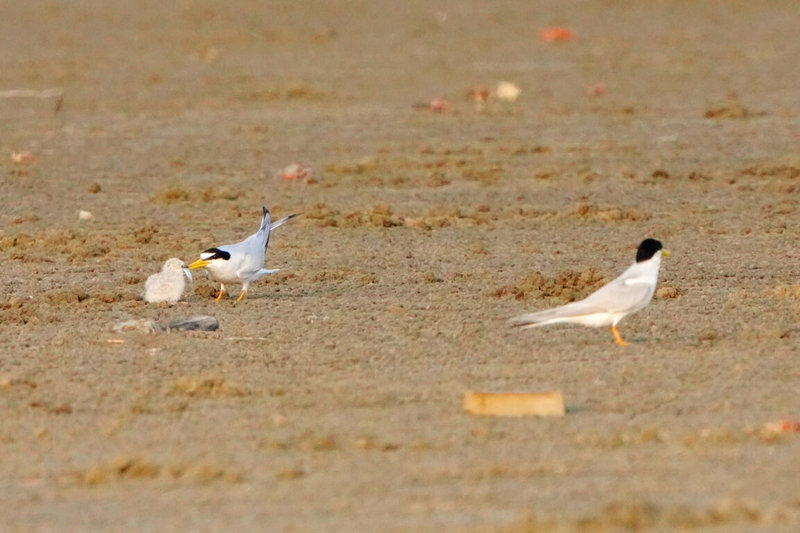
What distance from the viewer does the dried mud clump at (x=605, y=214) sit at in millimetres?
11812

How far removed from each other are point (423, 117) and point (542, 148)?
278 centimetres

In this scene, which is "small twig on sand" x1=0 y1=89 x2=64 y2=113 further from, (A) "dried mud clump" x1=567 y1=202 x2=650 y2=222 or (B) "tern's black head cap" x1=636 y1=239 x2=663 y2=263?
(B) "tern's black head cap" x1=636 y1=239 x2=663 y2=263

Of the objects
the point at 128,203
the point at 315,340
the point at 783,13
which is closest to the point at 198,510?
the point at 315,340

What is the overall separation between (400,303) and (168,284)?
126cm

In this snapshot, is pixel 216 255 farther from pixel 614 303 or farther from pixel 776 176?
pixel 776 176

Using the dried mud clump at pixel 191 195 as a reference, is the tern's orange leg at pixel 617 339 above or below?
above

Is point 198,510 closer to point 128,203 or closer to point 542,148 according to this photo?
point 128,203

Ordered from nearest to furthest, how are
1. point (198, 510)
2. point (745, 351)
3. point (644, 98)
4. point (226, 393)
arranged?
point (198, 510) < point (226, 393) < point (745, 351) < point (644, 98)

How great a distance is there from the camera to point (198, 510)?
16.2 feet

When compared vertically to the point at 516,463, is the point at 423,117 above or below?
below

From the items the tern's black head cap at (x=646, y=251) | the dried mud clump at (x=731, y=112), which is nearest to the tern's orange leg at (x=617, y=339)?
the tern's black head cap at (x=646, y=251)

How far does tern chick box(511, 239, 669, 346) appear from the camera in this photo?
23.7ft

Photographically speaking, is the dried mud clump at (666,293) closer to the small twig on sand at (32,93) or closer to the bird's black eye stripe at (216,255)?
the bird's black eye stripe at (216,255)

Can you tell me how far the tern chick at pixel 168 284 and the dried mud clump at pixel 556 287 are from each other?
1.71 meters
